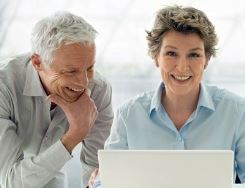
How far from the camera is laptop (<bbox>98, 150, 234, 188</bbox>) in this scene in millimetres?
1180

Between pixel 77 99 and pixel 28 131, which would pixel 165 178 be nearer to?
pixel 77 99

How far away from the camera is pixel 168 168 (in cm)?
120

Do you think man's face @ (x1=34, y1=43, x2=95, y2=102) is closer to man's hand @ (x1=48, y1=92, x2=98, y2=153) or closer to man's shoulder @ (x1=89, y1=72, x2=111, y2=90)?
man's hand @ (x1=48, y1=92, x2=98, y2=153)

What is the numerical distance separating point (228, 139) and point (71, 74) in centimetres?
67

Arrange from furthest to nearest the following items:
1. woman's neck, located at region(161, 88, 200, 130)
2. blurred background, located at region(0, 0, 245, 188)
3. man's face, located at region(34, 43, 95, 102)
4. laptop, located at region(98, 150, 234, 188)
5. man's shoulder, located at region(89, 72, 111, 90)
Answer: blurred background, located at region(0, 0, 245, 188)
man's shoulder, located at region(89, 72, 111, 90)
woman's neck, located at region(161, 88, 200, 130)
man's face, located at region(34, 43, 95, 102)
laptop, located at region(98, 150, 234, 188)

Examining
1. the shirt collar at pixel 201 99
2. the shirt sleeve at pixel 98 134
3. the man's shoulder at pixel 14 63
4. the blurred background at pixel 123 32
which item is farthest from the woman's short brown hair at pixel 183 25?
the blurred background at pixel 123 32

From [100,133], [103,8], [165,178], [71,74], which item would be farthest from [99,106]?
[103,8]

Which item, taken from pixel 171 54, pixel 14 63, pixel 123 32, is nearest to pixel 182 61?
pixel 171 54

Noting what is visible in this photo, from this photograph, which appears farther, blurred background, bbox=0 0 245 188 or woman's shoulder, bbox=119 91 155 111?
blurred background, bbox=0 0 245 188

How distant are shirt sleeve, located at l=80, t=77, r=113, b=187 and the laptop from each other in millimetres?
778

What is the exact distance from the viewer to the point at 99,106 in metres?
2.00

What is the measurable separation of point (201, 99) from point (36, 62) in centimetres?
70

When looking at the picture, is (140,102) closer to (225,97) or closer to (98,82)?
(98,82)

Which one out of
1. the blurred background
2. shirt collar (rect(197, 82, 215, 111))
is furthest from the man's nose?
the blurred background
